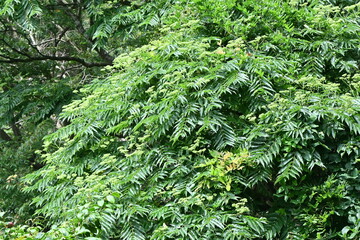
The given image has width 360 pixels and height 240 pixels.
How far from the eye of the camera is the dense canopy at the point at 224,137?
388cm

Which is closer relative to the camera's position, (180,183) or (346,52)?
(180,183)

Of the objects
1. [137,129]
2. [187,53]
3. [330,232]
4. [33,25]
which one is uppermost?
[33,25]

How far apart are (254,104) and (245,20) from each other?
99 cm

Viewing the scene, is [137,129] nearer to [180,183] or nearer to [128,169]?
[128,169]

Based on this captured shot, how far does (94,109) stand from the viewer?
15.8 ft

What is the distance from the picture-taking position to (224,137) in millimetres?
4094

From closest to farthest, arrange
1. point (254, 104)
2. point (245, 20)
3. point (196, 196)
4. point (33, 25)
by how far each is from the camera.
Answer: point (196, 196), point (254, 104), point (245, 20), point (33, 25)

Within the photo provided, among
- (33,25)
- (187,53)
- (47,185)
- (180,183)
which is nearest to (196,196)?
(180,183)

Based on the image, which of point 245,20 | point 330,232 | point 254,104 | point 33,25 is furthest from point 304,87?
point 33,25

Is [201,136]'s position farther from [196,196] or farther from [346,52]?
[346,52]

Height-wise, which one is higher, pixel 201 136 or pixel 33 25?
pixel 33 25

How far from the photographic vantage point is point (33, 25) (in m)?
6.43

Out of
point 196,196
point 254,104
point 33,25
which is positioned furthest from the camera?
point 33,25

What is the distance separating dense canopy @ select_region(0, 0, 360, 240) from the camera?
12.7 feet
